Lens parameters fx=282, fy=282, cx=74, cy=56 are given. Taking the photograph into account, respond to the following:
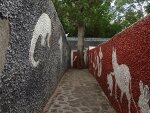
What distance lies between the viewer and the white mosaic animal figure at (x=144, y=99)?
422cm

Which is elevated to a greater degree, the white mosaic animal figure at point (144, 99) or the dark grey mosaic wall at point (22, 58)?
the dark grey mosaic wall at point (22, 58)

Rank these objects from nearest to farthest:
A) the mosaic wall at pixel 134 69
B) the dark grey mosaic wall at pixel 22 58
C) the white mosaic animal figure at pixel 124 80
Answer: the dark grey mosaic wall at pixel 22 58 < the mosaic wall at pixel 134 69 < the white mosaic animal figure at pixel 124 80

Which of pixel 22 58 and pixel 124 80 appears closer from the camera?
pixel 22 58

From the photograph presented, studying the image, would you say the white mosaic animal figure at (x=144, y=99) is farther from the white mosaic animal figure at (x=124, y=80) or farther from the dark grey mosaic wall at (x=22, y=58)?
the dark grey mosaic wall at (x=22, y=58)

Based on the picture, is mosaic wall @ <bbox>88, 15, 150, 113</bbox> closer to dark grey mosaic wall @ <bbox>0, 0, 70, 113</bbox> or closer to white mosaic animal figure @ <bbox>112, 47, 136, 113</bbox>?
white mosaic animal figure @ <bbox>112, 47, 136, 113</bbox>

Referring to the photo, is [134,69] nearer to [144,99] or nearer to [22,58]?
[144,99]

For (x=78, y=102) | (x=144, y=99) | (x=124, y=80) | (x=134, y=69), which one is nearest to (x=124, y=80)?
(x=124, y=80)

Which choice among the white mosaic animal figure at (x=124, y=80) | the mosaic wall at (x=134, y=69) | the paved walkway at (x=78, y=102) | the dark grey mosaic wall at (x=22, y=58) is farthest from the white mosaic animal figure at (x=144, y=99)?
the paved walkway at (x=78, y=102)

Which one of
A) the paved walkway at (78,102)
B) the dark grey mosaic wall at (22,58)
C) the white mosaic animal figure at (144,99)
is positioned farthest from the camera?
the paved walkway at (78,102)

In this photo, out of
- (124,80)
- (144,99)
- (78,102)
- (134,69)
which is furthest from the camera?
(78,102)

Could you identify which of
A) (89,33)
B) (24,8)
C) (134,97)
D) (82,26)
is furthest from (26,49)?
(89,33)

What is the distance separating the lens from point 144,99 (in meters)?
4.38

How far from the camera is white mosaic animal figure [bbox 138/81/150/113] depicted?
4.22 metres

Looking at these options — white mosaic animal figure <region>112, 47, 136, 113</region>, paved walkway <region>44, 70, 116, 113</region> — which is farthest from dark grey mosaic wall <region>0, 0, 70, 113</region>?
white mosaic animal figure <region>112, 47, 136, 113</region>
